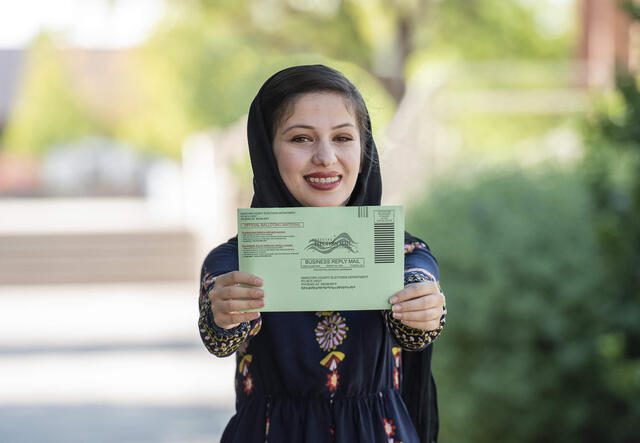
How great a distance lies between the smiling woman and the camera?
78.4 inches

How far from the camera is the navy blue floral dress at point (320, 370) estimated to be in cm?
198

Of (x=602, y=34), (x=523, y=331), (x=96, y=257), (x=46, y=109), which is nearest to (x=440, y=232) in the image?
(x=523, y=331)

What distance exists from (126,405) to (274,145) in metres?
4.77

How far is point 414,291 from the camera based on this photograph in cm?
189

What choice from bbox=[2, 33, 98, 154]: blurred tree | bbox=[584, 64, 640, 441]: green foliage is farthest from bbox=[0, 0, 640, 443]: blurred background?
bbox=[2, 33, 98, 154]: blurred tree

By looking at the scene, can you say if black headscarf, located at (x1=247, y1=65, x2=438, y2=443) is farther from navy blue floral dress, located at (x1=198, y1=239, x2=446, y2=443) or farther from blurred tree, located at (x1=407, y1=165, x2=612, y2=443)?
blurred tree, located at (x1=407, y1=165, x2=612, y2=443)

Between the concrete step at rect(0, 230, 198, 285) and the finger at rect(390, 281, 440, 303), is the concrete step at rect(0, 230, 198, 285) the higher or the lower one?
the higher one

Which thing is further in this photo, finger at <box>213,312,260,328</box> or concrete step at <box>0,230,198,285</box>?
concrete step at <box>0,230,198,285</box>

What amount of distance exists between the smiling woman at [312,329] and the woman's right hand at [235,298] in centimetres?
6

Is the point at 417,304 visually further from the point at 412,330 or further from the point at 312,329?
the point at 312,329

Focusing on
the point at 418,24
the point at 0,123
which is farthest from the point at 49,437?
the point at 0,123

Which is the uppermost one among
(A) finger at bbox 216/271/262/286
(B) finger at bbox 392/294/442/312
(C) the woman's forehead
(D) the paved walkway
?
(C) the woman's forehead

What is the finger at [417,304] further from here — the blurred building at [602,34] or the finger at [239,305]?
the blurred building at [602,34]

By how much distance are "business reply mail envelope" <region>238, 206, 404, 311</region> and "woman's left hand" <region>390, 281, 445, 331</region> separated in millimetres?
23
